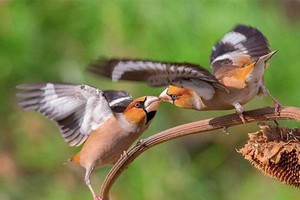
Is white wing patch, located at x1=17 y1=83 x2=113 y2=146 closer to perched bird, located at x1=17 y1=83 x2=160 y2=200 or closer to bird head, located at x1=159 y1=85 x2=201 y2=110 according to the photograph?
perched bird, located at x1=17 y1=83 x2=160 y2=200

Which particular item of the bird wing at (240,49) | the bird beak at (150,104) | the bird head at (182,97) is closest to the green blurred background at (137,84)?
the bird wing at (240,49)

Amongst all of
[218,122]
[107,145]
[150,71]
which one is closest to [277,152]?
[218,122]

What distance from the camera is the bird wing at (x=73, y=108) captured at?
188 centimetres

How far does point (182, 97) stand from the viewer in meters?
Result: 1.52

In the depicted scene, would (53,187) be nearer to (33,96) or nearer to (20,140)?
(20,140)

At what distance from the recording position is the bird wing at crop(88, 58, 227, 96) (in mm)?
1351

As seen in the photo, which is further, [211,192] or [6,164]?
[6,164]

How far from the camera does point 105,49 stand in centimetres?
337

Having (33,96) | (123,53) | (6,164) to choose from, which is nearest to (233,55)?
(33,96)

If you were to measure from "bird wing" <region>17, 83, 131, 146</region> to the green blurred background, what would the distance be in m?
1.05

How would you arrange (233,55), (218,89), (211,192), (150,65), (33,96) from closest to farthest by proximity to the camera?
1. (150,65)
2. (218,89)
3. (233,55)
4. (33,96)
5. (211,192)

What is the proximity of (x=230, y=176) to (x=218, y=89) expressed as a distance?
1660 millimetres

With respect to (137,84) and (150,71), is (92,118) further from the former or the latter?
(137,84)

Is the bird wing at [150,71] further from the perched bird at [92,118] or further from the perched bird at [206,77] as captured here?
the perched bird at [92,118]
